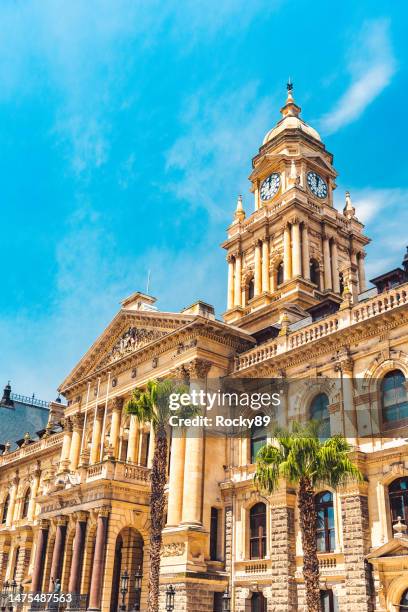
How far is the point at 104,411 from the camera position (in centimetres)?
4219

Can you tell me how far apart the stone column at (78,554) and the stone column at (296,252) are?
74.7 ft

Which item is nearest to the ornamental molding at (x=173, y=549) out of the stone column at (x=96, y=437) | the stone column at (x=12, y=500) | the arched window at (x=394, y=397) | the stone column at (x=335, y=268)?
the stone column at (x=96, y=437)

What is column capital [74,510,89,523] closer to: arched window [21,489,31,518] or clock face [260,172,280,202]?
arched window [21,489,31,518]

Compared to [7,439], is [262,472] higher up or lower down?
lower down

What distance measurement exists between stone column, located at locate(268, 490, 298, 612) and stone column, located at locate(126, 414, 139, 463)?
1077 cm

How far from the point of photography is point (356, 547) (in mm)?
25672

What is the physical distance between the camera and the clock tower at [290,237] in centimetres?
4744

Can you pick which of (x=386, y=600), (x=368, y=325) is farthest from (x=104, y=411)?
(x=386, y=600)

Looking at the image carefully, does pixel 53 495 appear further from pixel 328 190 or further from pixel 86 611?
pixel 328 190

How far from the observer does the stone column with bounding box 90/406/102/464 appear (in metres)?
41.0

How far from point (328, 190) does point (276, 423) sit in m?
28.9

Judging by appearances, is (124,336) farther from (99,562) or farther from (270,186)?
(270,186)

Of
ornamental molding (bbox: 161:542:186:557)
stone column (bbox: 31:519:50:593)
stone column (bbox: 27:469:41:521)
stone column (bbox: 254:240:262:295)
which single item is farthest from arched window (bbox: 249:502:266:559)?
stone column (bbox: 27:469:41:521)

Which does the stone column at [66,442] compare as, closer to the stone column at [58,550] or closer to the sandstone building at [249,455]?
the sandstone building at [249,455]
